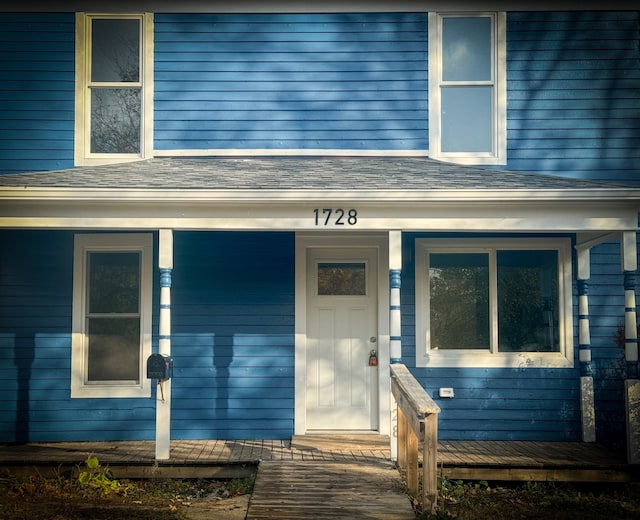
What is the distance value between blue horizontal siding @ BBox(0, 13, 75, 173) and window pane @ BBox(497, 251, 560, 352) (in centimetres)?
585

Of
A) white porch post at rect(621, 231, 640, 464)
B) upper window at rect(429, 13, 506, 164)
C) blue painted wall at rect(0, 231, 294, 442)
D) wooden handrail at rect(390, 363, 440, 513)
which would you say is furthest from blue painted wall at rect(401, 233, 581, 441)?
upper window at rect(429, 13, 506, 164)

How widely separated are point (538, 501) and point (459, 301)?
2.73 m

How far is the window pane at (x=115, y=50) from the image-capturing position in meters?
9.47

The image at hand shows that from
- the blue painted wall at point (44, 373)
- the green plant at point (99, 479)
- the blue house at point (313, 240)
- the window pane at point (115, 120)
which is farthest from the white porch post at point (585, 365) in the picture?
the window pane at point (115, 120)

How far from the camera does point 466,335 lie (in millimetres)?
9023

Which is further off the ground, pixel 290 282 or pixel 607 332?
pixel 290 282

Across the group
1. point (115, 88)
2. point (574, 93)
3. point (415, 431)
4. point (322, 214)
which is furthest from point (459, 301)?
point (115, 88)

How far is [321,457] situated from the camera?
7863 mm

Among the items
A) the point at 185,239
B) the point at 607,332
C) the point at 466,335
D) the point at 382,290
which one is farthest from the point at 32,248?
the point at 607,332

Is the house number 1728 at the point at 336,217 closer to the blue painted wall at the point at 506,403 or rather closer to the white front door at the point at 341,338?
the white front door at the point at 341,338

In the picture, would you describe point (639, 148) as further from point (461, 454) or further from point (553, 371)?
point (461, 454)

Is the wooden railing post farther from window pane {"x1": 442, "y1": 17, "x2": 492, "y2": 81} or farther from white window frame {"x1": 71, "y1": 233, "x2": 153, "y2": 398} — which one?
window pane {"x1": 442, "y1": 17, "x2": 492, "y2": 81}

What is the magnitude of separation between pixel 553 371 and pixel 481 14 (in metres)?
4.78

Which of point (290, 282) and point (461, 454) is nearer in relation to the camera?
point (461, 454)
